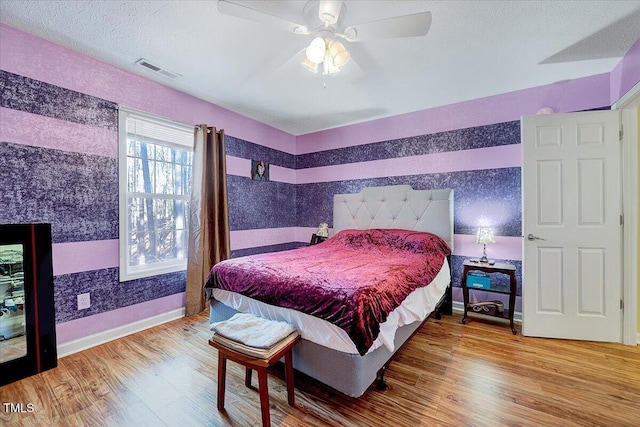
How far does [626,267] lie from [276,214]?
4.09m

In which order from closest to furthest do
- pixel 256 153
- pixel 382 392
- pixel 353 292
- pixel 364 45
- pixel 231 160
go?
pixel 353 292, pixel 382 392, pixel 364 45, pixel 231 160, pixel 256 153

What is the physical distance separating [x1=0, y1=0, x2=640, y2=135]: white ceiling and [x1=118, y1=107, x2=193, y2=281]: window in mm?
545

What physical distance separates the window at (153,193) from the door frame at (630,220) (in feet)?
14.6

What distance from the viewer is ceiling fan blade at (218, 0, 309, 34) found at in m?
Answer: 1.50

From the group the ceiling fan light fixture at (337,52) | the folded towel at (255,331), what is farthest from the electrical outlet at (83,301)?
the ceiling fan light fixture at (337,52)

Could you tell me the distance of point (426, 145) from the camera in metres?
3.63

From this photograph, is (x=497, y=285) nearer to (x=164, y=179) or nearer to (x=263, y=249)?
(x=263, y=249)

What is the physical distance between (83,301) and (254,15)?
9.04ft

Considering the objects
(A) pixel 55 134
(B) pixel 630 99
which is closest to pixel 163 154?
(A) pixel 55 134

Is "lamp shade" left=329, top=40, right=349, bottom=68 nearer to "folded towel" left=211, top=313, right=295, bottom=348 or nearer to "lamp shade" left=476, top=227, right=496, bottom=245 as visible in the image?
"folded towel" left=211, top=313, right=295, bottom=348

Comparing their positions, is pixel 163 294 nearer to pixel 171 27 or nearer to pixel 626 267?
pixel 171 27

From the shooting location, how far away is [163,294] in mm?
3057

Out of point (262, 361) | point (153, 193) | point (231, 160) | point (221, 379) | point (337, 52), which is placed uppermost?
point (337, 52)

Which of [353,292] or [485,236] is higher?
[485,236]
